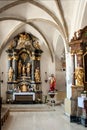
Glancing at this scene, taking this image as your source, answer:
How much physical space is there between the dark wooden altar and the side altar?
8379 mm

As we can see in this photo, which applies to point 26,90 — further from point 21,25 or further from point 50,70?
point 21,25

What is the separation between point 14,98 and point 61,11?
837 centimetres

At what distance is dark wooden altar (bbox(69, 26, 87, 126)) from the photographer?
32.9ft

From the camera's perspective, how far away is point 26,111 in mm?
13828

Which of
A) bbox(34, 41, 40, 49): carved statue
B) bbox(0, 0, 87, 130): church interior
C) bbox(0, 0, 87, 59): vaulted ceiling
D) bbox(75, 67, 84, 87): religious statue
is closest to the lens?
bbox(75, 67, 84, 87): religious statue

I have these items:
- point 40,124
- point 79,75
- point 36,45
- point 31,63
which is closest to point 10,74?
point 31,63

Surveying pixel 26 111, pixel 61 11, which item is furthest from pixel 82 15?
pixel 26 111

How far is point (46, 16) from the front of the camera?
44.7 feet

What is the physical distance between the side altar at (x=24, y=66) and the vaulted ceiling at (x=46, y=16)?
1358 millimetres

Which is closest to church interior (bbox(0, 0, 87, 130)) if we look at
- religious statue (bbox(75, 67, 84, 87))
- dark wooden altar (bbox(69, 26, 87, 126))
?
dark wooden altar (bbox(69, 26, 87, 126))

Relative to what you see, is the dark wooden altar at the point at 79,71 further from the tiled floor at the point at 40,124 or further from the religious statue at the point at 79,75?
the tiled floor at the point at 40,124

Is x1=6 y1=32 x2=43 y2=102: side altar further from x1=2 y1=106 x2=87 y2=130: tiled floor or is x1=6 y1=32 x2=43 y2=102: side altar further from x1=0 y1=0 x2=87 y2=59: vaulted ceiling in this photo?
x1=2 y1=106 x2=87 y2=130: tiled floor

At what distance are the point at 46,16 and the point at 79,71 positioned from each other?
4838 mm

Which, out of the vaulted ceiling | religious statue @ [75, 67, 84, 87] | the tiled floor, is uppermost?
the vaulted ceiling
